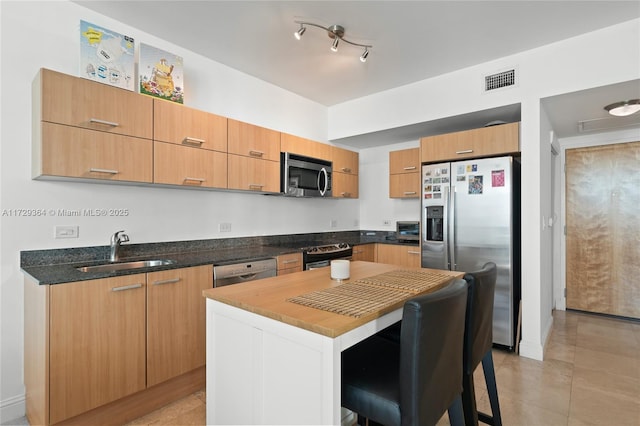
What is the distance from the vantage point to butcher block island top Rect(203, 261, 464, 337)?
1.11 m

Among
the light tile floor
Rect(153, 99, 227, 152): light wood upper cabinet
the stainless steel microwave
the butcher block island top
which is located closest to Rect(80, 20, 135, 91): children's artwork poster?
Rect(153, 99, 227, 152): light wood upper cabinet

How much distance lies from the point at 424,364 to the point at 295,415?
1.60ft

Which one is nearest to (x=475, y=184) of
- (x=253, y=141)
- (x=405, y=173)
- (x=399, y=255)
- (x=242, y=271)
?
(x=405, y=173)

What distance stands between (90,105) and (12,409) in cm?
195

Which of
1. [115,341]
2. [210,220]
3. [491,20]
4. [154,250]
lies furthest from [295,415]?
[491,20]

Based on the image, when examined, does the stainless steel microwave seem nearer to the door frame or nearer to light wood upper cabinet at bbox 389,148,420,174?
light wood upper cabinet at bbox 389,148,420,174

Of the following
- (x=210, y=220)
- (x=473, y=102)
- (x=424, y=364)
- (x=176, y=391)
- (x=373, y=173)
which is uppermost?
(x=473, y=102)

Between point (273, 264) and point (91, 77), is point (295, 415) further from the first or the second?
point (91, 77)

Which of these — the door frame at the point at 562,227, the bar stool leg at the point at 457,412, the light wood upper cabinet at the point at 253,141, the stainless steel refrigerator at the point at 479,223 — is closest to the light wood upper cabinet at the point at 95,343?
the light wood upper cabinet at the point at 253,141

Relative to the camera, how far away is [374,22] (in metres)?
2.49

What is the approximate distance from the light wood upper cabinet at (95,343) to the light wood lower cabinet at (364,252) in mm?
2440

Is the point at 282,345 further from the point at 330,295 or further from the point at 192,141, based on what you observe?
the point at 192,141

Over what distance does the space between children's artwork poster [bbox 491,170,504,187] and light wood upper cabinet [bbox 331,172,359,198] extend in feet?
5.95

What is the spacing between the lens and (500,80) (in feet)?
9.97
